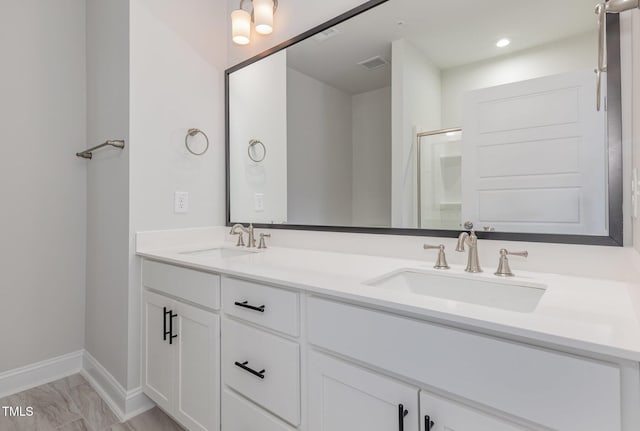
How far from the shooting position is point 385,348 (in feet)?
2.59

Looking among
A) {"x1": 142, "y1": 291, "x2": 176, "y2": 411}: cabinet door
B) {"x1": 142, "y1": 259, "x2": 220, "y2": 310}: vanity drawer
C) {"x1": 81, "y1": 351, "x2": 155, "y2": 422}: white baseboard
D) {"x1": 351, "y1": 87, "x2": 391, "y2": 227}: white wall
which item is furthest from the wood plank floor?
{"x1": 351, "y1": 87, "x2": 391, "y2": 227}: white wall

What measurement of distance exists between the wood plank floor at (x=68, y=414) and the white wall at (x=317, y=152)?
1236 mm

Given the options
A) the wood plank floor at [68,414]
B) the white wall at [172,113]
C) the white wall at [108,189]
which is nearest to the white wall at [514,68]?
the white wall at [172,113]

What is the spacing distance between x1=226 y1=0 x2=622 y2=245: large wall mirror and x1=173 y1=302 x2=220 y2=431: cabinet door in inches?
27.3

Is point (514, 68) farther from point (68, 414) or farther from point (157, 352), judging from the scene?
point (68, 414)

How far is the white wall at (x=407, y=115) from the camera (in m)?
1.29

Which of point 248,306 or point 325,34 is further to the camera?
point 325,34

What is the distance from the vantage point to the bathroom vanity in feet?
1.88

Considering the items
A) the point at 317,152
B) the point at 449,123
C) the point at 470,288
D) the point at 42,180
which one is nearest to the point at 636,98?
the point at 449,123

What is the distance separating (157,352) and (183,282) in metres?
0.46

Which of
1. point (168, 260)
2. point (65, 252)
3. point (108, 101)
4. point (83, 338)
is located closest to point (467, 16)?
point (168, 260)

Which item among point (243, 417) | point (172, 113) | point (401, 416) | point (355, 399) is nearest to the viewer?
point (401, 416)

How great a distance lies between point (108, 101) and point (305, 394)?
1.91 metres

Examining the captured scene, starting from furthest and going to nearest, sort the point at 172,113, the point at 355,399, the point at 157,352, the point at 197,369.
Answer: the point at 172,113
the point at 157,352
the point at 197,369
the point at 355,399
